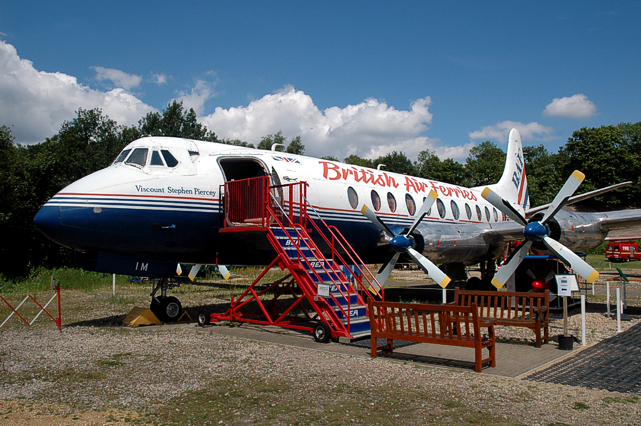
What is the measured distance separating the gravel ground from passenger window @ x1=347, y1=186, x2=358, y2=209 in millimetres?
5717

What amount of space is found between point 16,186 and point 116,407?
29.2 m

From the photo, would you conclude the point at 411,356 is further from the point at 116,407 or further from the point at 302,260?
the point at 116,407

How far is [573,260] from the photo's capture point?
37.2 feet

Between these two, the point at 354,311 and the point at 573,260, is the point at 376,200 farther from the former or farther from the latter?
the point at 573,260

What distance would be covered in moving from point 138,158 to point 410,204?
9.06 metres

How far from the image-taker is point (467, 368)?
7.70 meters

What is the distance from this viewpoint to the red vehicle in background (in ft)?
157

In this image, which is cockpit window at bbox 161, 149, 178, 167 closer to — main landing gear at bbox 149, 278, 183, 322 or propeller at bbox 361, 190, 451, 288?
main landing gear at bbox 149, 278, 183, 322

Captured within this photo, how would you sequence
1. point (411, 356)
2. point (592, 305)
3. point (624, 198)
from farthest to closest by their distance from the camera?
point (624, 198) < point (592, 305) < point (411, 356)

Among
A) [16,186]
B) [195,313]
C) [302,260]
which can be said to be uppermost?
[16,186]

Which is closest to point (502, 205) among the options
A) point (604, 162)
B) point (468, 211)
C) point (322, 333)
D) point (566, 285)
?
point (566, 285)

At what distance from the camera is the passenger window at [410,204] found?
16250 millimetres

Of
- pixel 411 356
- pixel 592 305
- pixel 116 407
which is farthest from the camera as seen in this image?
pixel 592 305

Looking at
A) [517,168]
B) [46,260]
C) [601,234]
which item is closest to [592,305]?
[601,234]
